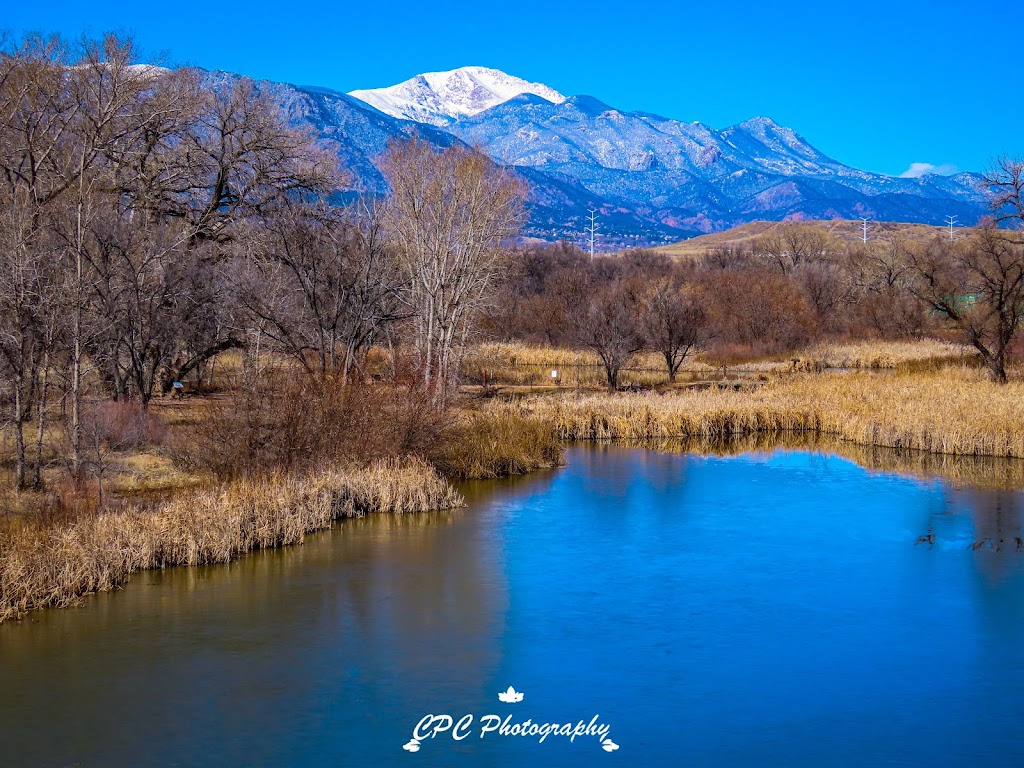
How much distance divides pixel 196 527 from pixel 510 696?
633 cm

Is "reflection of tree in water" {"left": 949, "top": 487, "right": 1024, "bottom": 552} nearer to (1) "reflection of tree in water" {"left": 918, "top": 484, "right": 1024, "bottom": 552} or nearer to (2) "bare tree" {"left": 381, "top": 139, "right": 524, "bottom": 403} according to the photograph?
(1) "reflection of tree in water" {"left": 918, "top": 484, "right": 1024, "bottom": 552}

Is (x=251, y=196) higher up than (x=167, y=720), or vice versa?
(x=251, y=196)

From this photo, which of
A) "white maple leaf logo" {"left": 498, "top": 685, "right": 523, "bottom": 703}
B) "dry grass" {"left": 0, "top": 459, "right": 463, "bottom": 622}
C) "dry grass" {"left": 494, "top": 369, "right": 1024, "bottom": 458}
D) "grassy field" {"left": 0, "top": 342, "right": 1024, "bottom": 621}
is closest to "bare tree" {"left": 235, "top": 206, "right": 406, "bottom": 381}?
"grassy field" {"left": 0, "top": 342, "right": 1024, "bottom": 621}

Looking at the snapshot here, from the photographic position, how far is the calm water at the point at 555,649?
9.39m

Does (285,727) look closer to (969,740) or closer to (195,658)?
(195,658)

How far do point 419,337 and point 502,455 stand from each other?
845 cm

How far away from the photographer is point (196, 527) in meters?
14.9

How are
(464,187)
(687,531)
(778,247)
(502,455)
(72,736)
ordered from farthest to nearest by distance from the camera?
(778,247) → (464,187) → (502,455) → (687,531) → (72,736)

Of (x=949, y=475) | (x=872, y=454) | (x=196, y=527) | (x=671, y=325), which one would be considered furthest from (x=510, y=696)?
(x=671, y=325)

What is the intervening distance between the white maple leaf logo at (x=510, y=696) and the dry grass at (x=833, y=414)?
16.6 meters

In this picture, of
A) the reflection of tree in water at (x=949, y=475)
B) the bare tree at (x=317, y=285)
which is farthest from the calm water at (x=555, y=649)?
the bare tree at (x=317, y=285)

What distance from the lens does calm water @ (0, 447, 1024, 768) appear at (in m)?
9.39

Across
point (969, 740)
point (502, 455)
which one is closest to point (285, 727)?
point (969, 740)

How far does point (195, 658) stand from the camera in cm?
1141
